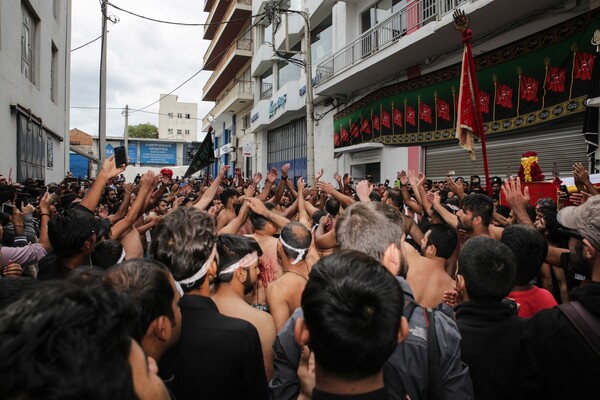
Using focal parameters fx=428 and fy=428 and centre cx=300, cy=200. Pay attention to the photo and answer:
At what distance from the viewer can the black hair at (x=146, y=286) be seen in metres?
1.75

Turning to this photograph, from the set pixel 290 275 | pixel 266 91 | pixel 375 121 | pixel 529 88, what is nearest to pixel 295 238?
pixel 290 275

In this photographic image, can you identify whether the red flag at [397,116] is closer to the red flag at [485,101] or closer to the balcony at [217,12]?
the red flag at [485,101]

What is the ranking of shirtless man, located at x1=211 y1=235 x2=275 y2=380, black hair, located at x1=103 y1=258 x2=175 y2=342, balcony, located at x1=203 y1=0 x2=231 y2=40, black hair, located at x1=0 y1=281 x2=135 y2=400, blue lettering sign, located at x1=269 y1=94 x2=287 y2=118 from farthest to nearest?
balcony, located at x1=203 y1=0 x2=231 y2=40, blue lettering sign, located at x1=269 y1=94 x2=287 y2=118, shirtless man, located at x1=211 y1=235 x2=275 y2=380, black hair, located at x1=103 y1=258 x2=175 y2=342, black hair, located at x1=0 y1=281 x2=135 y2=400

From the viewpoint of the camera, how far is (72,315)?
875 mm

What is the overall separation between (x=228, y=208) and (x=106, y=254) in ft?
8.94

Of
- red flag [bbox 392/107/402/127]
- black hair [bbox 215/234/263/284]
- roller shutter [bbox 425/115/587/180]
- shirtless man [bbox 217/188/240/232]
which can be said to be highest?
red flag [bbox 392/107/402/127]

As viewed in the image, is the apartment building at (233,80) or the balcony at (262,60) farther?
the apartment building at (233,80)

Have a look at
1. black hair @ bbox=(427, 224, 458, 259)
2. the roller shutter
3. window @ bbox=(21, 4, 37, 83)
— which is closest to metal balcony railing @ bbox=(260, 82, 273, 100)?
window @ bbox=(21, 4, 37, 83)

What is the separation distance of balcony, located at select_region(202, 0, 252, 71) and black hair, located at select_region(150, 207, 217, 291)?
2413 cm

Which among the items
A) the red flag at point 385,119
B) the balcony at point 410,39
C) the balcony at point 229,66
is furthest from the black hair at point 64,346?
the balcony at point 229,66

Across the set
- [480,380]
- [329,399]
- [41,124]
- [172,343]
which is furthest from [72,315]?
[41,124]

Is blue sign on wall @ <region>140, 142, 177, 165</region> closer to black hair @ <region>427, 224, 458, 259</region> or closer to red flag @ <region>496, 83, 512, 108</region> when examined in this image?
red flag @ <region>496, 83, 512, 108</region>

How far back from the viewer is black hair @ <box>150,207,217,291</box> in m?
2.24

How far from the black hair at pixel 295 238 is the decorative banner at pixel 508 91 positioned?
714 centimetres
